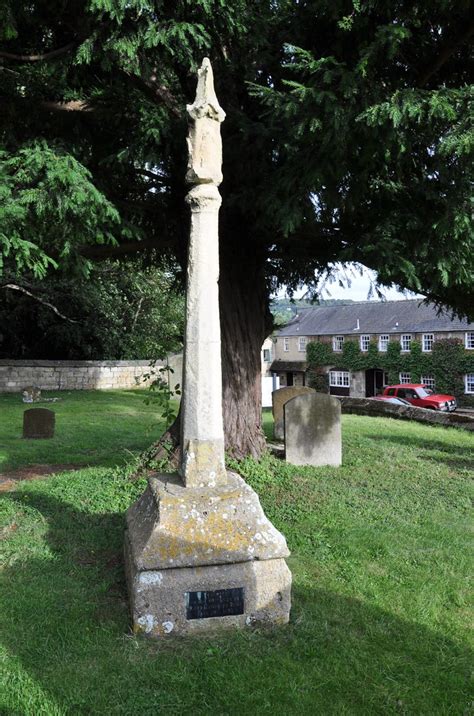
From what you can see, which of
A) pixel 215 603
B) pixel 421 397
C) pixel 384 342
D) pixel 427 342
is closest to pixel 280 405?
pixel 215 603

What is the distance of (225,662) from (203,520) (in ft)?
3.05

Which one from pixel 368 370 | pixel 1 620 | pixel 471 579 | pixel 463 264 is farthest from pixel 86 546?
pixel 368 370

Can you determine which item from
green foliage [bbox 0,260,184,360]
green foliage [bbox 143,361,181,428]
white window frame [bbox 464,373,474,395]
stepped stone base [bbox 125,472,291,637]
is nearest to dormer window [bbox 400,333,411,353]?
white window frame [bbox 464,373,474,395]

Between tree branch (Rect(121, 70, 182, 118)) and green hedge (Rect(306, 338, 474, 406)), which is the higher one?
tree branch (Rect(121, 70, 182, 118))

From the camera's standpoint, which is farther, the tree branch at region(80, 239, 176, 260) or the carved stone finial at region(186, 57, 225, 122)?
the tree branch at region(80, 239, 176, 260)

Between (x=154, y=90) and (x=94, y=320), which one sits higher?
(x=154, y=90)

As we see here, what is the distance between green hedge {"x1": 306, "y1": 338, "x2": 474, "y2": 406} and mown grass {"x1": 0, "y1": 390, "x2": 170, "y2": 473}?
2390cm

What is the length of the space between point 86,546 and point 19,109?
5.94m

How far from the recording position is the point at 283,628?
3.99m

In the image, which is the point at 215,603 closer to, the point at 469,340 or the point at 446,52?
the point at 446,52

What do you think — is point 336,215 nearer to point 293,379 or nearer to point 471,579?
point 471,579

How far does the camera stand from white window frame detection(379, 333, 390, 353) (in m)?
40.6

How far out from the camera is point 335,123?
5.66 meters

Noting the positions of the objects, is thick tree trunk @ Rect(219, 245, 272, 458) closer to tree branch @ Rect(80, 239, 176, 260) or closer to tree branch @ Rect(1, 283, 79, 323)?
tree branch @ Rect(80, 239, 176, 260)
